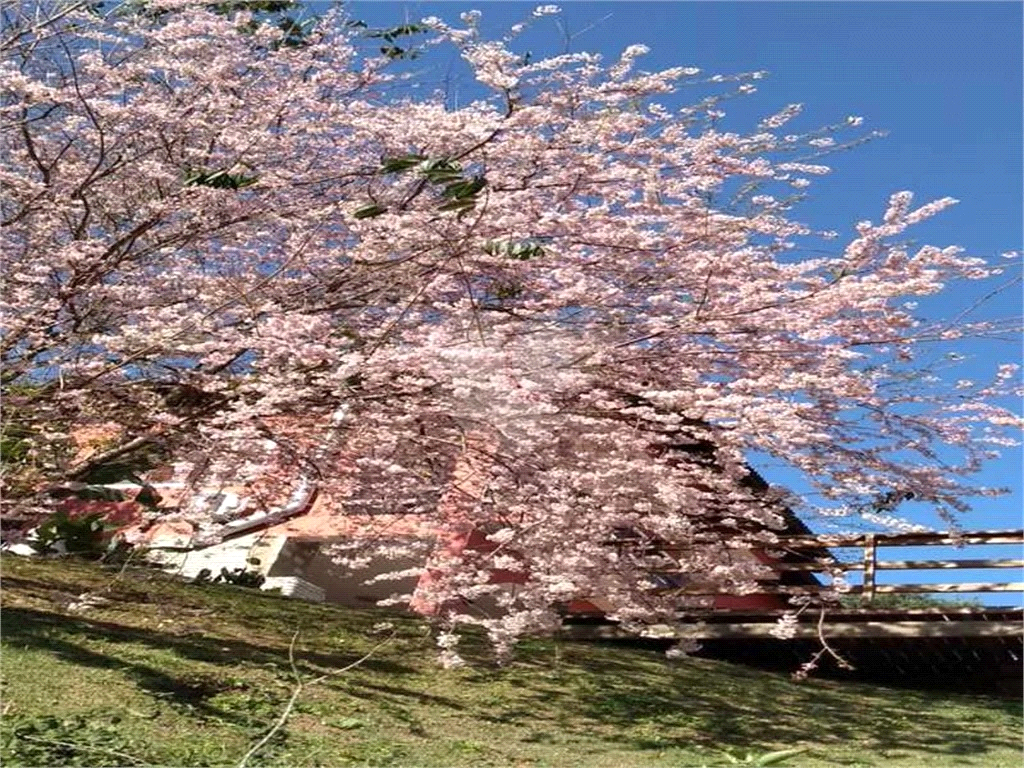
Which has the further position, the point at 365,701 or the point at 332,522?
the point at 332,522

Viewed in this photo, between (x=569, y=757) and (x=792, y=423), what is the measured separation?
2.73 meters

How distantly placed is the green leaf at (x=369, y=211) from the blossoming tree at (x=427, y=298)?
5 cm

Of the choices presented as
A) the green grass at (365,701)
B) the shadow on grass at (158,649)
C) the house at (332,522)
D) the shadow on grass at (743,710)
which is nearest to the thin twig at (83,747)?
the green grass at (365,701)

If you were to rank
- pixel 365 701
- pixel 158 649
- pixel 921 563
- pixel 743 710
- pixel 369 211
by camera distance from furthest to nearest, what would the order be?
1. pixel 921 563
2. pixel 743 710
3. pixel 158 649
4. pixel 365 701
5. pixel 369 211

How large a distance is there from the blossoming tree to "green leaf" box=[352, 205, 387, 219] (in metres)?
0.05

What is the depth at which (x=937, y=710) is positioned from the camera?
463 inches

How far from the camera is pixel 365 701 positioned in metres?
8.84

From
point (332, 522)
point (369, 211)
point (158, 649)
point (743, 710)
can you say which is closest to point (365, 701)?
point (158, 649)

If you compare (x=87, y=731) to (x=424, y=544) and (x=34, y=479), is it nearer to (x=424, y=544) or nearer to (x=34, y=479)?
(x=34, y=479)

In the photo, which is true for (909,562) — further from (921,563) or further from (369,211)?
(369,211)

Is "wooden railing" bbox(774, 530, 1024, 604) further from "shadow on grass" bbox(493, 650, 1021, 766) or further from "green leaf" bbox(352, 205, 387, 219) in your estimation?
"green leaf" bbox(352, 205, 387, 219)

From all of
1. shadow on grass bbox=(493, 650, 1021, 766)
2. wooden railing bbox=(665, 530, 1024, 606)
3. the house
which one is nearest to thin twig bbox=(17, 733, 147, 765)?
the house

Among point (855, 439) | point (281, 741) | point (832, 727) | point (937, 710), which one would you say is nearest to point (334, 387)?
point (281, 741)

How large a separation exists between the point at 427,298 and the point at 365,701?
309 centimetres
